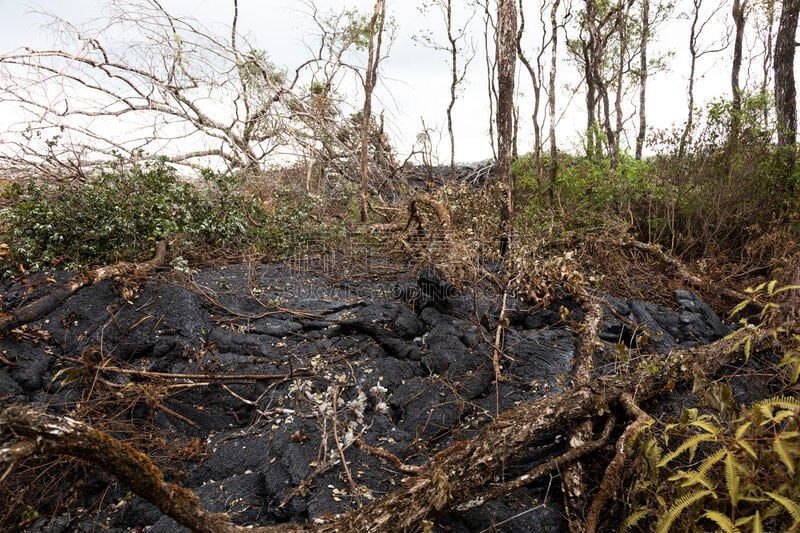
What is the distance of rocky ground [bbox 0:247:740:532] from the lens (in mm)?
2797

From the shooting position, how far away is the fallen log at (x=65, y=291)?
12.9 feet

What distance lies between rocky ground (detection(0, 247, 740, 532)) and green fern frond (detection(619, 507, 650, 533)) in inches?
12.3

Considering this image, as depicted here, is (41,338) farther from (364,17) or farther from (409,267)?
(364,17)

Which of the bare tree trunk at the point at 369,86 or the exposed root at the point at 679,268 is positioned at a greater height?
the bare tree trunk at the point at 369,86

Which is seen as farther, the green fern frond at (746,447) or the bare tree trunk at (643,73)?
the bare tree trunk at (643,73)

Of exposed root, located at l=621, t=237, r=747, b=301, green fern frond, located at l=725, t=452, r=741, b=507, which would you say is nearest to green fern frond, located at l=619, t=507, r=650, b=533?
green fern frond, located at l=725, t=452, r=741, b=507

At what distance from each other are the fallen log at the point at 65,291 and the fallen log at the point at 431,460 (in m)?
2.76

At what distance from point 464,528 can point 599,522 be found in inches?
25.9

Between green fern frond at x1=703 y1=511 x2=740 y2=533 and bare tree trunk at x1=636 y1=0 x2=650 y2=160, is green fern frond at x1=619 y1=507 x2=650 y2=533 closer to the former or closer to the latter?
green fern frond at x1=703 y1=511 x2=740 y2=533

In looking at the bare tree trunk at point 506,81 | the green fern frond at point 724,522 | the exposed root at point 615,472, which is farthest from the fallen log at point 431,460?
the bare tree trunk at point 506,81

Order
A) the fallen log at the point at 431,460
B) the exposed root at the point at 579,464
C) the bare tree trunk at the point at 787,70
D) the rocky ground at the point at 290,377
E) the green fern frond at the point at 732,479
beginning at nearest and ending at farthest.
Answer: the fallen log at the point at 431,460
the green fern frond at the point at 732,479
the exposed root at the point at 579,464
the rocky ground at the point at 290,377
the bare tree trunk at the point at 787,70

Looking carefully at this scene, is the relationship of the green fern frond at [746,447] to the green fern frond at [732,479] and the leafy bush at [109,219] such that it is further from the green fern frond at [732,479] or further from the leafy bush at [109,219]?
the leafy bush at [109,219]

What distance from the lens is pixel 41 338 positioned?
4012mm

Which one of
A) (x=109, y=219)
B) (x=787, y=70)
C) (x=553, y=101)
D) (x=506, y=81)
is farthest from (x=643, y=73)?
(x=109, y=219)
